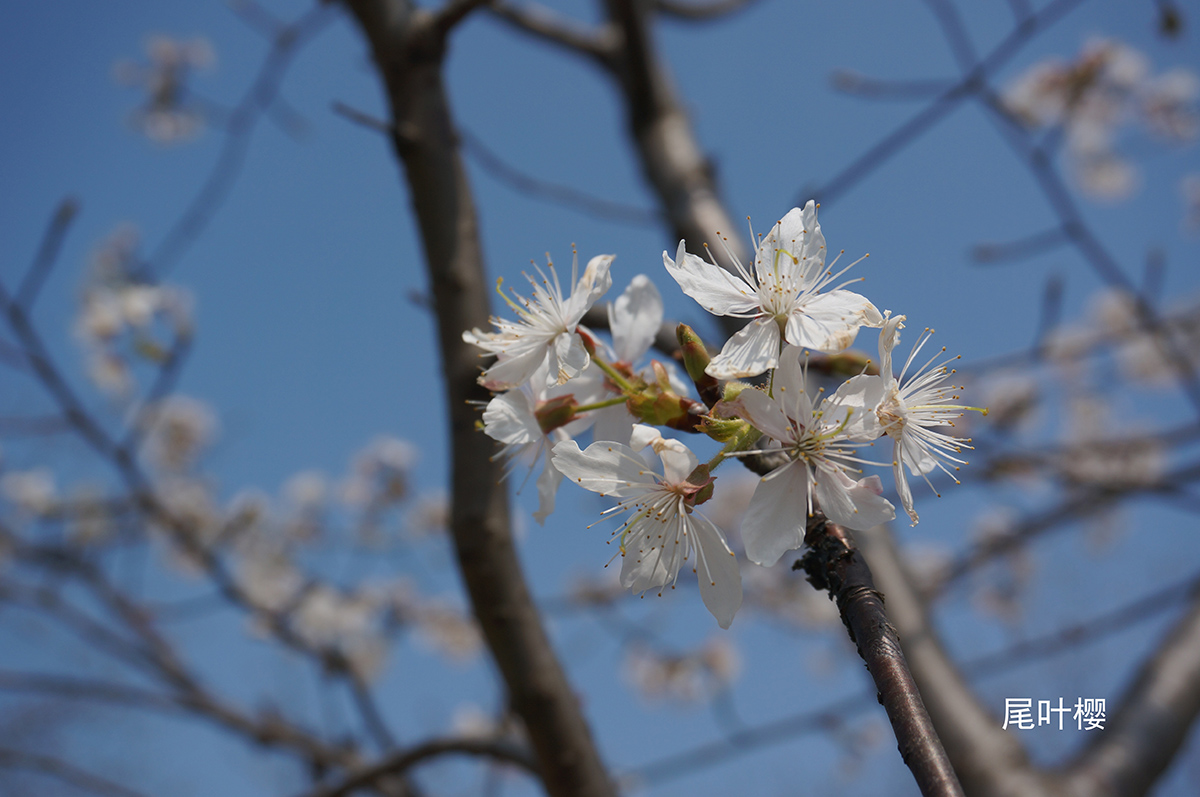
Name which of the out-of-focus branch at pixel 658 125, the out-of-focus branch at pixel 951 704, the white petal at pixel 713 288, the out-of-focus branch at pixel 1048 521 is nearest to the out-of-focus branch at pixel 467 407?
the white petal at pixel 713 288

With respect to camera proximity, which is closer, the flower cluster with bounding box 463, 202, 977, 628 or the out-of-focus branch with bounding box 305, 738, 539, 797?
the flower cluster with bounding box 463, 202, 977, 628

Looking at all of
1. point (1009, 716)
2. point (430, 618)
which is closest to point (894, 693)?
point (1009, 716)

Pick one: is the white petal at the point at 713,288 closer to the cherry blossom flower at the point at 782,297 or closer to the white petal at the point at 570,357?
the cherry blossom flower at the point at 782,297

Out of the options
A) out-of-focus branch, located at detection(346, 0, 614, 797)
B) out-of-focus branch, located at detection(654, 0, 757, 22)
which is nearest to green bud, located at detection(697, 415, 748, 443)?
out-of-focus branch, located at detection(346, 0, 614, 797)

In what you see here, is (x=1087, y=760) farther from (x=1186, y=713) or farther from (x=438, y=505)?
(x=438, y=505)

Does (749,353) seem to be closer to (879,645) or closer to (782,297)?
(782,297)

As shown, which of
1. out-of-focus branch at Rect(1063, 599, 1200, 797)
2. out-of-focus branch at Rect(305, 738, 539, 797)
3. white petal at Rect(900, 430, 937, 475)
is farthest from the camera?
out-of-focus branch at Rect(1063, 599, 1200, 797)

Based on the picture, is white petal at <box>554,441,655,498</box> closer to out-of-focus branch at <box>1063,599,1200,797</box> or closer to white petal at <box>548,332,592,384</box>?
white petal at <box>548,332,592,384</box>

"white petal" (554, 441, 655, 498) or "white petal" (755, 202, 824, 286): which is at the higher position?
"white petal" (755, 202, 824, 286)
